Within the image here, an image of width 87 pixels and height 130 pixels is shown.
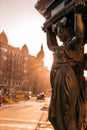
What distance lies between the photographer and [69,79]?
329cm

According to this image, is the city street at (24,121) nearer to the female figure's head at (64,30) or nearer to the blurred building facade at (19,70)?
the female figure's head at (64,30)

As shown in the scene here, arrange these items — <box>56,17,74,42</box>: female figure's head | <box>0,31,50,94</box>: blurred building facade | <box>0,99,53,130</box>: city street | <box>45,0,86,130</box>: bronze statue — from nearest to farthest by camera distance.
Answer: <box>45,0,86,130</box>: bronze statue, <box>56,17,74,42</box>: female figure's head, <box>0,99,53,130</box>: city street, <box>0,31,50,94</box>: blurred building facade

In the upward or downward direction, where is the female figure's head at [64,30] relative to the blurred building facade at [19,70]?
downward

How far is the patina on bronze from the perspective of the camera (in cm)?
327

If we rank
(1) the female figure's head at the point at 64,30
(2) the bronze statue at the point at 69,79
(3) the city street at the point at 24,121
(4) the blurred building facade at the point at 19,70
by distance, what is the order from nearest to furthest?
1. (2) the bronze statue at the point at 69,79
2. (1) the female figure's head at the point at 64,30
3. (3) the city street at the point at 24,121
4. (4) the blurred building facade at the point at 19,70

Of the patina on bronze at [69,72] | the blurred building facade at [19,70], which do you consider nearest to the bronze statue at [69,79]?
the patina on bronze at [69,72]

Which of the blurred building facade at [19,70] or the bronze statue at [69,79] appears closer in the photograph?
the bronze statue at [69,79]

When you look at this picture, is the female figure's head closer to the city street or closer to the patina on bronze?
the patina on bronze

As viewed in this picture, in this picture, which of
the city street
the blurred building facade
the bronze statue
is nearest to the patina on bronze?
the bronze statue

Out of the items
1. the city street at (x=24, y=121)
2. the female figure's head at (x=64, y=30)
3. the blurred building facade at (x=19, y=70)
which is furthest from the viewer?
the blurred building facade at (x=19, y=70)

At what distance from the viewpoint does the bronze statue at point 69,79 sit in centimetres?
Result: 326

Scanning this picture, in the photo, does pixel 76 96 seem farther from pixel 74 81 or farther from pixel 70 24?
pixel 70 24

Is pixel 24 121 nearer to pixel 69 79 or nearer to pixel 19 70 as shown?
pixel 69 79

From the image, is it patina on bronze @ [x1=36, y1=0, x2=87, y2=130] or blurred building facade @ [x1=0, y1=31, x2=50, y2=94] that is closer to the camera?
patina on bronze @ [x1=36, y1=0, x2=87, y2=130]
